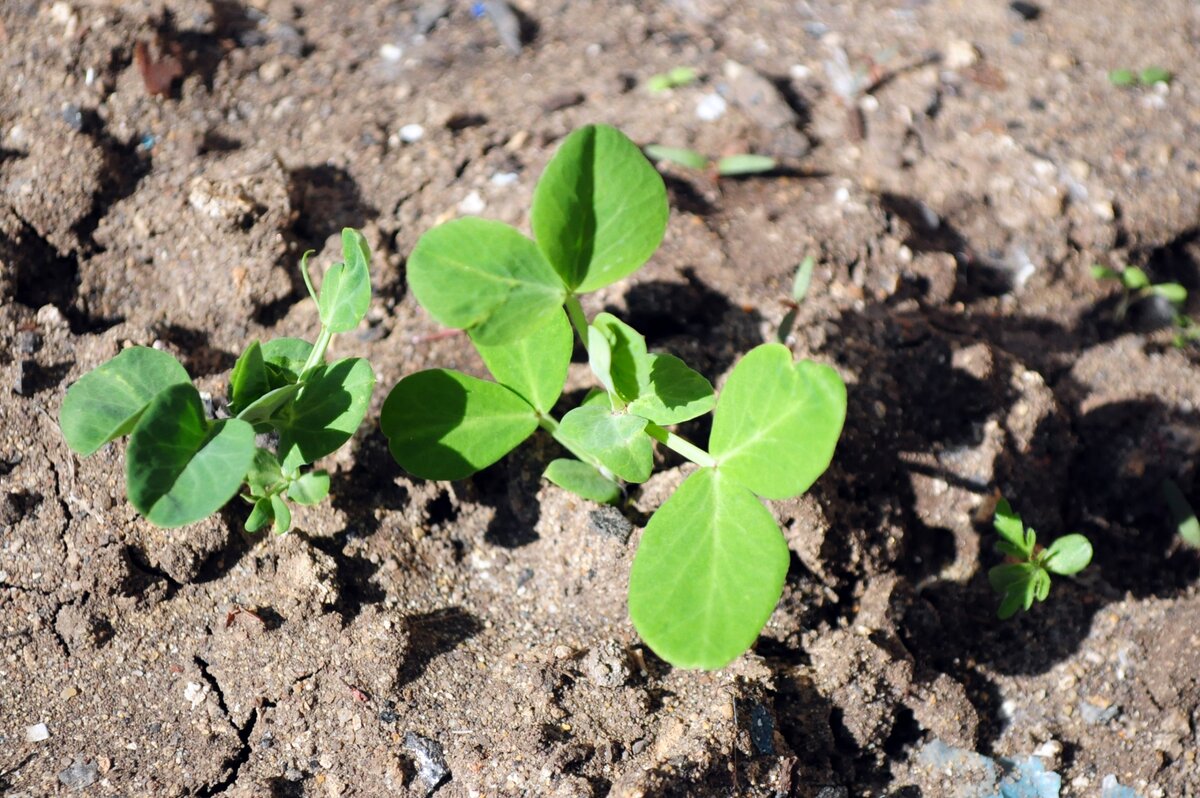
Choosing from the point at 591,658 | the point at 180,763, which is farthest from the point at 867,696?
the point at 180,763

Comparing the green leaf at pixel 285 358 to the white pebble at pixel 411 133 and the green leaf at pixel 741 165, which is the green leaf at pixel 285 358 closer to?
the white pebble at pixel 411 133

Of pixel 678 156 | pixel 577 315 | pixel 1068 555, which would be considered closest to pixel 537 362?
pixel 577 315

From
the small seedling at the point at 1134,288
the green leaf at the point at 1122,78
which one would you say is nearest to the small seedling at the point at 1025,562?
the small seedling at the point at 1134,288

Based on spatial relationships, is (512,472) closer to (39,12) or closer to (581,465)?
(581,465)

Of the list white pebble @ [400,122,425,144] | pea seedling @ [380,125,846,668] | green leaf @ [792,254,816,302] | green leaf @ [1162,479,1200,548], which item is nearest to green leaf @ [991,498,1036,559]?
green leaf @ [1162,479,1200,548]

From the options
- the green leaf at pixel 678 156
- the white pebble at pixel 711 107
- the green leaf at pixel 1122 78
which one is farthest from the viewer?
the green leaf at pixel 1122 78

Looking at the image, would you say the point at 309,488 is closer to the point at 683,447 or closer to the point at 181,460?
the point at 181,460
